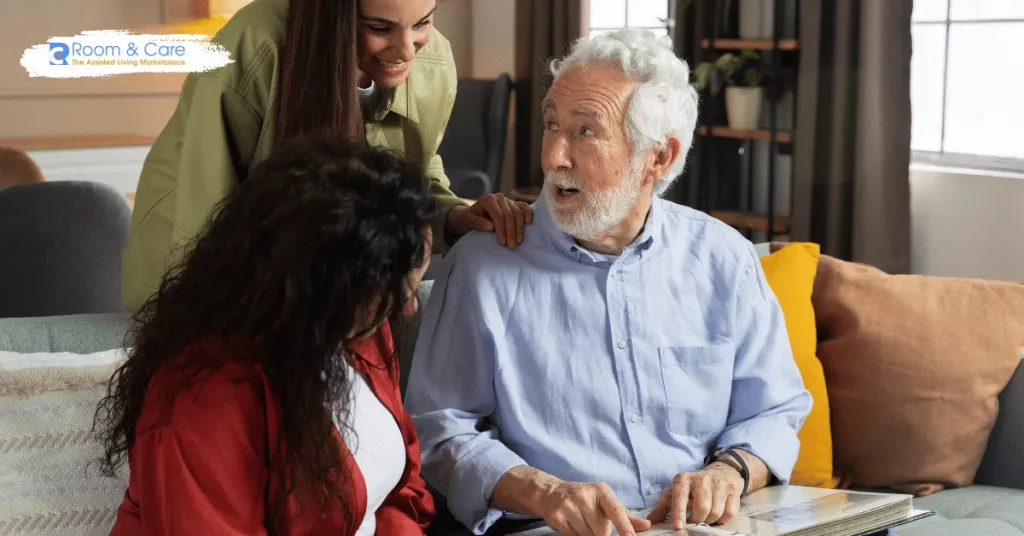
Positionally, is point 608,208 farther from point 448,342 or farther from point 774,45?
point 774,45

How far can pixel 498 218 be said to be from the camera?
186 cm

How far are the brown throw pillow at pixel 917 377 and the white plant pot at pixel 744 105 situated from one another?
2005 mm

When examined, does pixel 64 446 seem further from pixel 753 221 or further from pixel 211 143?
pixel 753 221

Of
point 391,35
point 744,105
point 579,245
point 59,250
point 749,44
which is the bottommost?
point 59,250

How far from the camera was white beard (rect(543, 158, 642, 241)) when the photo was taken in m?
1.78

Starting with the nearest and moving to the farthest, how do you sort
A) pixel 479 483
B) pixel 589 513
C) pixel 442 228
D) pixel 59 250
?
pixel 589 513
pixel 479 483
pixel 442 228
pixel 59 250

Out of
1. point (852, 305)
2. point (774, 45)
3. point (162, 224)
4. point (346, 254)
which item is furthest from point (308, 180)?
point (774, 45)

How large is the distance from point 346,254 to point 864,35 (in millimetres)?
2824

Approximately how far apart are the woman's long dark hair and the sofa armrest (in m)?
1.35

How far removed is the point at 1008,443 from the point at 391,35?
141 centimetres

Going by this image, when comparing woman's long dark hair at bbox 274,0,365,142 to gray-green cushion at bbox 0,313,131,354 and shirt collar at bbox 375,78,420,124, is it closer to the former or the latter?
shirt collar at bbox 375,78,420,124

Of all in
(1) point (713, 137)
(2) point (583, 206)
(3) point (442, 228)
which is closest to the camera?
(2) point (583, 206)

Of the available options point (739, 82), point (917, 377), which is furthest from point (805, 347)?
point (739, 82)

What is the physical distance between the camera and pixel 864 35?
3551mm
